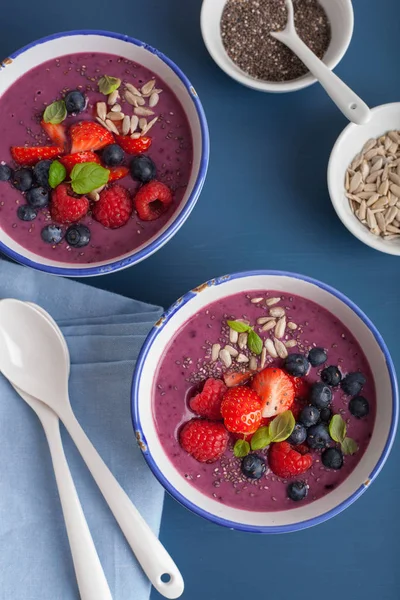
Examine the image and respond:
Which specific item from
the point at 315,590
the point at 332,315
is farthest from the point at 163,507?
the point at 332,315

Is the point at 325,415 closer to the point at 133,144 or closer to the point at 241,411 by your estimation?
the point at 241,411

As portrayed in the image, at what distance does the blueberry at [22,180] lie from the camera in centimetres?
Answer: 189

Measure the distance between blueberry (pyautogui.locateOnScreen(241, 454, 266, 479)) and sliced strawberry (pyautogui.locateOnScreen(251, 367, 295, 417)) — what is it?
100mm

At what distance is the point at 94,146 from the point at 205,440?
0.73m

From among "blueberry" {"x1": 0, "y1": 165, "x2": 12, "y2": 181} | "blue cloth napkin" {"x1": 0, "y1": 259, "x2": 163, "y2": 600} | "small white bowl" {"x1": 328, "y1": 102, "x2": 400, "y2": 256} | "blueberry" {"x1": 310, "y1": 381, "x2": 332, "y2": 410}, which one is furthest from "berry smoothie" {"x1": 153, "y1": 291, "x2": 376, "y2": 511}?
"blueberry" {"x1": 0, "y1": 165, "x2": 12, "y2": 181}

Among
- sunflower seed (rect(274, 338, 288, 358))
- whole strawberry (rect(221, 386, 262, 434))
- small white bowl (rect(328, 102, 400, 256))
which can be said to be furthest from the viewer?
small white bowl (rect(328, 102, 400, 256))

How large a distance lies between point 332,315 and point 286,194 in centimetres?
37

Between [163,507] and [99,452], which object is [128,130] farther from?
[163,507]

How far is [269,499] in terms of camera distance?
1.81 meters

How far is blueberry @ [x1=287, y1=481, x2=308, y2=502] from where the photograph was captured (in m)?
1.78

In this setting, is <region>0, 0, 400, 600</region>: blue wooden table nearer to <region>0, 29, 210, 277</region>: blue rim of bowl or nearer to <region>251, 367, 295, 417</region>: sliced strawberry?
<region>0, 29, 210, 277</region>: blue rim of bowl

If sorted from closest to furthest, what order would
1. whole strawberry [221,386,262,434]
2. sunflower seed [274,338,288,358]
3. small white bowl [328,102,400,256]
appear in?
whole strawberry [221,386,262,434] → sunflower seed [274,338,288,358] → small white bowl [328,102,400,256]

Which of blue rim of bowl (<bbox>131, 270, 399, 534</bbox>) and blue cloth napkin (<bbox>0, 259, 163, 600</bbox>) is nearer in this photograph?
blue rim of bowl (<bbox>131, 270, 399, 534</bbox>)

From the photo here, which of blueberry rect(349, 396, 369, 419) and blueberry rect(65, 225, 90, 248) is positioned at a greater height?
blueberry rect(65, 225, 90, 248)
